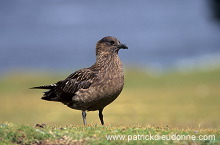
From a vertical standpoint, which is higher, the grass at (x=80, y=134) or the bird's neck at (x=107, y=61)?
the bird's neck at (x=107, y=61)

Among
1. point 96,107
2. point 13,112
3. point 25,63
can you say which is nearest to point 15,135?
point 96,107

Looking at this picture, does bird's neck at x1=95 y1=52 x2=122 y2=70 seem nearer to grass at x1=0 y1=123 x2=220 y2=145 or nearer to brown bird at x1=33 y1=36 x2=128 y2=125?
brown bird at x1=33 y1=36 x2=128 y2=125

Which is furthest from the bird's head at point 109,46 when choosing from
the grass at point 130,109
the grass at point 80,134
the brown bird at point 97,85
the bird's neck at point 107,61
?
the grass at point 80,134

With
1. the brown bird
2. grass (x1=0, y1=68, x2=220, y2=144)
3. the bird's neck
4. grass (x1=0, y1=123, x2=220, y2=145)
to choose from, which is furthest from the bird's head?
grass (x1=0, y1=123, x2=220, y2=145)

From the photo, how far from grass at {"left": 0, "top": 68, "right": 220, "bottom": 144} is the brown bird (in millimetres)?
645

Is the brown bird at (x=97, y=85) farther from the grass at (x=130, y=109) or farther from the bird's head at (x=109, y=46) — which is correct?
the grass at (x=130, y=109)

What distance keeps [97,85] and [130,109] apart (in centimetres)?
1454

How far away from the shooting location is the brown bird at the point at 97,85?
1162 cm

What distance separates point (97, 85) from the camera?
11.7 m

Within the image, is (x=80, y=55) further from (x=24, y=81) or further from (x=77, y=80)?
(x=77, y=80)

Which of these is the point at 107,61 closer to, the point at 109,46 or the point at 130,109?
the point at 109,46

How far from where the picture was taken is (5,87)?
37.8 m

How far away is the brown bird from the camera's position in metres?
11.6

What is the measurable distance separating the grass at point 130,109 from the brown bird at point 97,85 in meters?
0.64
